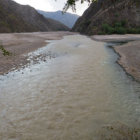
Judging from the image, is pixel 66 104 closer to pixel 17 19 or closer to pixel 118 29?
pixel 118 29

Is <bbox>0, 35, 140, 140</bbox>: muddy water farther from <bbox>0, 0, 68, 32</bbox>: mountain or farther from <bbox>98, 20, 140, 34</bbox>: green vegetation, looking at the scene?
<bbox>0, 0, 68, 32</bbox>: mountain

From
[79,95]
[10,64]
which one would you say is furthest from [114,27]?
[79,95]

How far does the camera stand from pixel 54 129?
19.8ft

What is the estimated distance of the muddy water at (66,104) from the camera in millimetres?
5965

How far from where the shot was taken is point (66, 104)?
26.4 feet

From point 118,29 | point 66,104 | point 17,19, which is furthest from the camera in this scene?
point 17,19

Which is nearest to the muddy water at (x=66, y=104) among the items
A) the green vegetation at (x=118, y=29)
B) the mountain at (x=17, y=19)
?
the green vegetation at (x=118, y=29)

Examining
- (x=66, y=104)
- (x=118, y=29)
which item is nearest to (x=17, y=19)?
(x=118, y=29)

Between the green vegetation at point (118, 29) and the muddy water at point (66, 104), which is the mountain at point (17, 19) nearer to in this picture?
the green vegetation at point (118, 29)

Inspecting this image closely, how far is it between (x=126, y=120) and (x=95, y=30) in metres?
63.5

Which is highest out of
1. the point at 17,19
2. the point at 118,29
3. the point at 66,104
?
the point at 17,19

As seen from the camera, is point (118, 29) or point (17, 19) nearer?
point (118, 29)

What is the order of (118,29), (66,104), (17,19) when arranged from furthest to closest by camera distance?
1. (17,19)
2. (118,29)
3. (66,104)

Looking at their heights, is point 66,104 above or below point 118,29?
below
